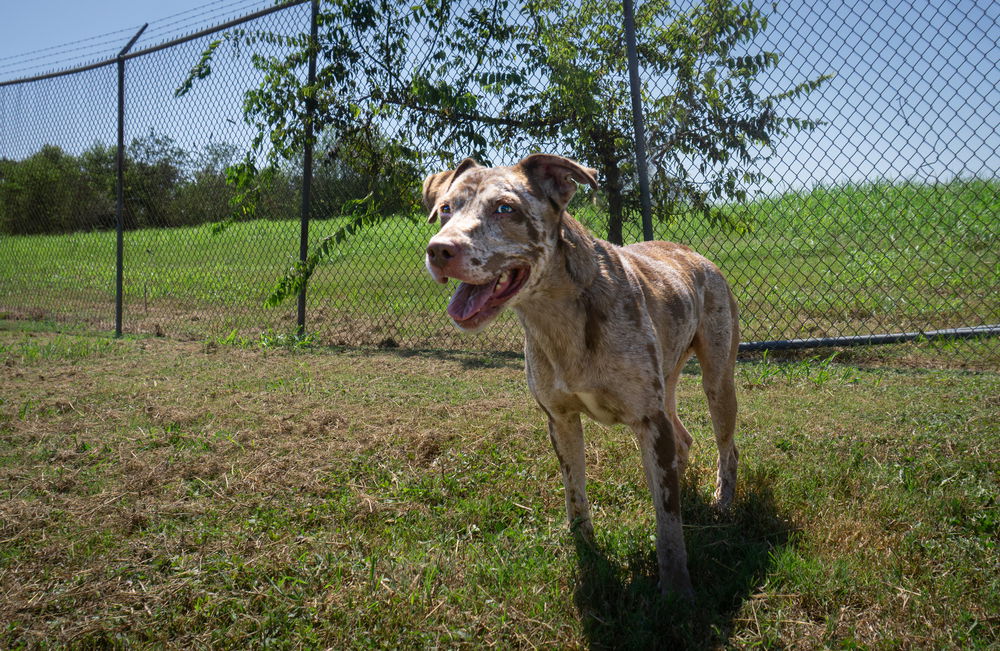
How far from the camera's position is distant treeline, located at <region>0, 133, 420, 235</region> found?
7.11m

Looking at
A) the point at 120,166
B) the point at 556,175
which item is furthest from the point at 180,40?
the point at 556,175

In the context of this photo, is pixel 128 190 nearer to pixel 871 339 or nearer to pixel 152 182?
pixel 152 182

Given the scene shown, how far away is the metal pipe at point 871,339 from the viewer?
5174 millimetres

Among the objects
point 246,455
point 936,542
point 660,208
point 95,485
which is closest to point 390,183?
point 660,208

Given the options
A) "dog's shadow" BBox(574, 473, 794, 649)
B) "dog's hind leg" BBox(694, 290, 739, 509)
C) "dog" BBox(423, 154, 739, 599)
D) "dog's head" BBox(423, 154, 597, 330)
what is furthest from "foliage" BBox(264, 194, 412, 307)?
"dog's shadow" BBox(574, 473, 794, 649)

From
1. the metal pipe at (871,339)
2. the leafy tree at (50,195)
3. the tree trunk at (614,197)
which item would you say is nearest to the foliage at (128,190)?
the leafy tree at (50,195)

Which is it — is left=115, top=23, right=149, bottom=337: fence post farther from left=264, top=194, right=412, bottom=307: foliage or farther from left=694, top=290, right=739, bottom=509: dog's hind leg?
left=694, top=290, right=739, bottom=509: dog's hind leg

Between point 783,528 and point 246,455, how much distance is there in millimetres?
2886

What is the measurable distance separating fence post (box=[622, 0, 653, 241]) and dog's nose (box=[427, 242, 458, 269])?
3.54 metres

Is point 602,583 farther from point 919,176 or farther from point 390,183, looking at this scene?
point 390,183

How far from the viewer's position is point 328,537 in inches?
117

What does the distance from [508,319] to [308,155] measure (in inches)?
109

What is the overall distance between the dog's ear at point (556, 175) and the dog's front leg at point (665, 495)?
954 millimetres

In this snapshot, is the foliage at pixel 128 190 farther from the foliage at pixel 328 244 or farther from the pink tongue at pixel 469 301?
the pink tongue at pixel 469 301
